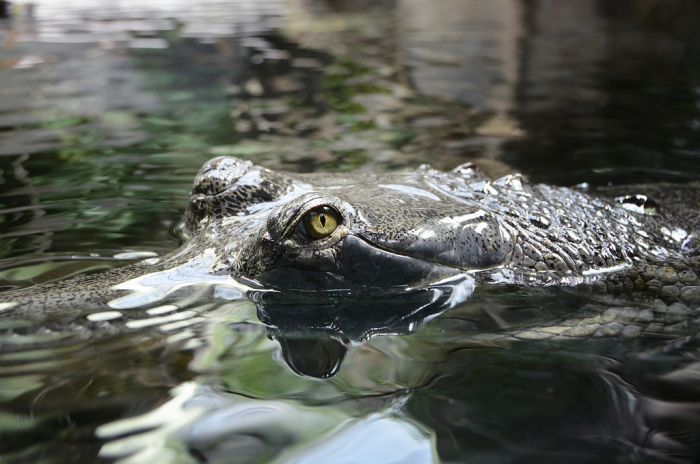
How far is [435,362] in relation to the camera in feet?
7.76

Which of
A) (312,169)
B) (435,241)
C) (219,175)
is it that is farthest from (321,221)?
(312,169)

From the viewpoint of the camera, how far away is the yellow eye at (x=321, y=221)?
2.65m

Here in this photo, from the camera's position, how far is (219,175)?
10.7ft

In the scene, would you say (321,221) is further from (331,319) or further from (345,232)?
(331,319)

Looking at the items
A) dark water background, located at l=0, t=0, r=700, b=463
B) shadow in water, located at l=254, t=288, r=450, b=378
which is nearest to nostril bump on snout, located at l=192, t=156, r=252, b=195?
dark water background, located at l=0, t=0, r=700, b=463

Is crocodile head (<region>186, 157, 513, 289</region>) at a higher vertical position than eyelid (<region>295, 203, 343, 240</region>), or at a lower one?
lower

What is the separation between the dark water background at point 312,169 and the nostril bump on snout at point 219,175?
0.39 metres

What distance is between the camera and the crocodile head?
8.85 feet

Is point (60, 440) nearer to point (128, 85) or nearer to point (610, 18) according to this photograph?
point (128, 85)

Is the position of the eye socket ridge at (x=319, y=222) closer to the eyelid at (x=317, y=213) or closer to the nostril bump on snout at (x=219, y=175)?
the eyelid at (x=317, y=213)

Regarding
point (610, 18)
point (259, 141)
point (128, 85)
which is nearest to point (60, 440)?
point (259, 141)

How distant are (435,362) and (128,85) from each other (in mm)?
6341

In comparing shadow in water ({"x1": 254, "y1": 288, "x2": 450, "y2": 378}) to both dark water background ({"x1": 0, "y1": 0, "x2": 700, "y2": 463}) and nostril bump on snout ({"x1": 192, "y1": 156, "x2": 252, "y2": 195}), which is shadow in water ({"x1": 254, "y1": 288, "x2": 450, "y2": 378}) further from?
nostril bump on snout ({"x1": 192, "y1": 156, "x2": 252, "y2": 195})

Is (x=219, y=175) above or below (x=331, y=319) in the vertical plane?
above
